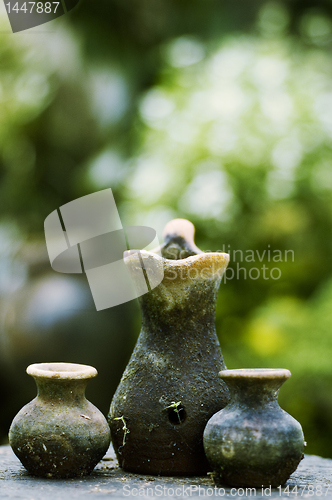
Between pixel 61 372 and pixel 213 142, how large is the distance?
9.57 feet

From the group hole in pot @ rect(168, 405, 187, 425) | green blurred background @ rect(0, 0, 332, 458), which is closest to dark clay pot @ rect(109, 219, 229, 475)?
hole in pot @ rect(168, 405, 187, 425)

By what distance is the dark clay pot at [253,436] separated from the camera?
66.3 inches

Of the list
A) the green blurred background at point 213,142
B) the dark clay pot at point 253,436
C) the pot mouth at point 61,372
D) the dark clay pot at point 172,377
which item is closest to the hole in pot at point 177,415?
the dark clay pot at point 172,377

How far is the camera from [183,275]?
2.01 m

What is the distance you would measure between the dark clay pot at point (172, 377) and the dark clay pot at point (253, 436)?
168 mm

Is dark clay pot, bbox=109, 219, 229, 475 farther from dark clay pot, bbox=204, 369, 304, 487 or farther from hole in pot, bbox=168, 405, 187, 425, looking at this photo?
dark clay pot, bbox=204, 369, 304, 487

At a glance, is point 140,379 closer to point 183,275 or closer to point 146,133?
point 183,275

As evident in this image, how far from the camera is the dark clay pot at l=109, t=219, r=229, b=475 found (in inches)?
76.0

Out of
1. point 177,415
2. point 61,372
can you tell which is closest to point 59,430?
point 61,372

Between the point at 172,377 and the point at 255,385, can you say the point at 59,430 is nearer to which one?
the point at 172,377

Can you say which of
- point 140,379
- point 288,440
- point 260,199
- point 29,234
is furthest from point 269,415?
point 260,199

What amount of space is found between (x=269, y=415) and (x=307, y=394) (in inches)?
99.8

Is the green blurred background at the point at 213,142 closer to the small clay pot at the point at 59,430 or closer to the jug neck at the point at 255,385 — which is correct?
the small clay pot at the point at 59,430

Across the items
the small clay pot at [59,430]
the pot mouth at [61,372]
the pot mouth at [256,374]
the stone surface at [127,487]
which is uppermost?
the pot mouth at [61,372]
